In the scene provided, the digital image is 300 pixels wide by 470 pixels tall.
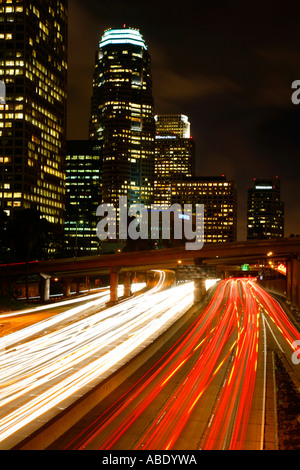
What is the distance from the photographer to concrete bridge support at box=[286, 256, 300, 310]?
71537mm

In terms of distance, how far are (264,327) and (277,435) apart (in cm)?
2887

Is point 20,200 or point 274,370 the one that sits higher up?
point 20,200

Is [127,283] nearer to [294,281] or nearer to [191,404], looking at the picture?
[294,281]

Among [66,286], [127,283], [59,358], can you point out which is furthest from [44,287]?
[59,358]

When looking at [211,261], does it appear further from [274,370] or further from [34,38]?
[34,38]

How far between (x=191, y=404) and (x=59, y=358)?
396 inches

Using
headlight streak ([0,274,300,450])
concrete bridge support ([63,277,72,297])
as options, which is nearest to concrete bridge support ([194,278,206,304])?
headlight streak ([0,274,300,450])

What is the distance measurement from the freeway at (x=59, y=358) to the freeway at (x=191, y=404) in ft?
5.19

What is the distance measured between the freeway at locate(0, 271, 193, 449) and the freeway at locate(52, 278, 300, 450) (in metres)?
1.58

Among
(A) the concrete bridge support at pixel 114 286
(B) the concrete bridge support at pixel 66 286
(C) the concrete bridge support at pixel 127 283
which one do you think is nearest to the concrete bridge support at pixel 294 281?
(A) the concrete bridge support at pixel 114 286

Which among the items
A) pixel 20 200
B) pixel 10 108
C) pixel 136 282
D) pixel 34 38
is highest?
pixel 34 38

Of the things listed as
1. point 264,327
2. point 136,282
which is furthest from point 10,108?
point 264,327

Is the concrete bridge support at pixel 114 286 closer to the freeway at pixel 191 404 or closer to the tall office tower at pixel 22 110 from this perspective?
the freeway at pixel 191 404
